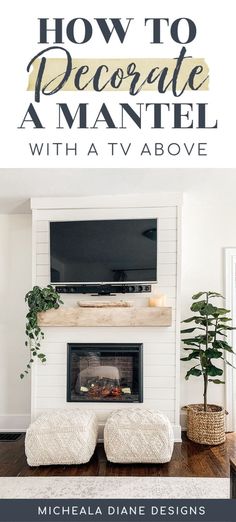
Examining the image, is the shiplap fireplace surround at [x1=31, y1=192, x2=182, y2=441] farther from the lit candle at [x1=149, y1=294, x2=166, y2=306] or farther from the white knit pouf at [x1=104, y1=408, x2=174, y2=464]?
the white knit pouf at [x1=104, y1=408, x2=174, y2=464]

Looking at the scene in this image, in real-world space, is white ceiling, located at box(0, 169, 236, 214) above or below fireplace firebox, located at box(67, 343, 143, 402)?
above

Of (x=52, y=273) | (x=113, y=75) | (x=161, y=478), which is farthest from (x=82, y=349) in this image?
(x=113, y=75)

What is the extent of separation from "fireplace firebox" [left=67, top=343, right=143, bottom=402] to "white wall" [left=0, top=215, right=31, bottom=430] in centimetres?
80

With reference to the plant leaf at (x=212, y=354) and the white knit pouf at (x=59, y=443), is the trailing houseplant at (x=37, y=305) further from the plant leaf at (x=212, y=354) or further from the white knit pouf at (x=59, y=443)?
the plant leaf at (x=212, y=354)

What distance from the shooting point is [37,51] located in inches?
41.4

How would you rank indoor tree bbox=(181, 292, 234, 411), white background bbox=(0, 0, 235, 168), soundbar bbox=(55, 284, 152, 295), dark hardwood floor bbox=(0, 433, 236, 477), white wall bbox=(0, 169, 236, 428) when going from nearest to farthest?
1. white background bbox=(0, 0, 235, 168)
2. dark hardwood floor bbox=(0, 433, 236, 477)
3. white wall bbox=(0, 169, 236, 428)
4. indoor tree bbox=(181, 292, 234, 411)
5. soundbar bbox=(55, 284, 152, 295)

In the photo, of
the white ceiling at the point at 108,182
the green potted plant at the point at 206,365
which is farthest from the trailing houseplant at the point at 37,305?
the green potted plant at the point at 206,365

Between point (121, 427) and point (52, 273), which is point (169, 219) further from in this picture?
point (121, 427)

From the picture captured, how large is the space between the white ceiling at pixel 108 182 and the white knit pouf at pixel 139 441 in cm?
197

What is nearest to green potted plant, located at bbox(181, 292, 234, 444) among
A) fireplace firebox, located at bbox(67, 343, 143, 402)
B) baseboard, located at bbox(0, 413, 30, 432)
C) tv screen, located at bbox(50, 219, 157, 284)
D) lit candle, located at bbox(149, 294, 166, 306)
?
lit candle, located at bbox(149, 294, 166, 306)

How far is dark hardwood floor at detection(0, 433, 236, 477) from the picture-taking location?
10.1ft

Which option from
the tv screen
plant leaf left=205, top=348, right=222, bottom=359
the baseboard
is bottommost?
the baseboard
